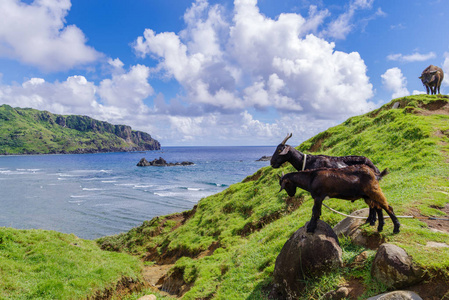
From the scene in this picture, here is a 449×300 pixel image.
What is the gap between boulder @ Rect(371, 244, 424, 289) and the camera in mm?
5611

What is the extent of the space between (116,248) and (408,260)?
26.6 meters

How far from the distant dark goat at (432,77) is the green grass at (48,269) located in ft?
100

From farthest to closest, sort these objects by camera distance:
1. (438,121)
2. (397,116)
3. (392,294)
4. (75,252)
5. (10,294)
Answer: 1. (397,116)
2. (438,121)
3. (75,252)
4. (10,294)
5. (392,294)

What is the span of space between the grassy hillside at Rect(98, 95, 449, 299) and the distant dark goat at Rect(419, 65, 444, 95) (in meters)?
2.07

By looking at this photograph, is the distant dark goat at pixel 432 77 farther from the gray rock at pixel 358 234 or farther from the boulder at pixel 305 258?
the boulder at pixel 305 258

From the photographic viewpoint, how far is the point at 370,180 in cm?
709

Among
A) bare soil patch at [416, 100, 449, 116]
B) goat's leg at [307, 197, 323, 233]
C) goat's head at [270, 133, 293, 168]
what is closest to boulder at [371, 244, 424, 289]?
goat's leg at [307, 197, 323, 233]

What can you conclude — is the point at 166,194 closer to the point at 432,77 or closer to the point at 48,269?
the point at 48,269

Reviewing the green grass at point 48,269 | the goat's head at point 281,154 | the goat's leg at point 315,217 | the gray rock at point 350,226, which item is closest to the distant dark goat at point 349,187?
the goat's leg at point 315,217

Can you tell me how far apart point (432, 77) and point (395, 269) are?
26.9m

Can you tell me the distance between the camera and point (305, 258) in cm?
727

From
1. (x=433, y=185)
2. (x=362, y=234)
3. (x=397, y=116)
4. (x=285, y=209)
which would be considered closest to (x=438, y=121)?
(x=397, y=116)

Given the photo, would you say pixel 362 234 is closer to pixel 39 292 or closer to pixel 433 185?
pixel 433 185

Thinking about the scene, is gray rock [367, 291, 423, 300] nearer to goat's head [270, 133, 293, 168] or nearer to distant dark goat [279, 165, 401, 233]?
distant dark goat [279, 165, 401, 233]
